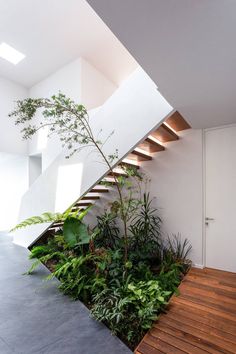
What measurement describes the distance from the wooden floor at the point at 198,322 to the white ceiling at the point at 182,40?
2.62 metres

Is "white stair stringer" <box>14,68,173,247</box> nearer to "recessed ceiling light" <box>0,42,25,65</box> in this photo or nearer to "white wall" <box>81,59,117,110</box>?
"white wall" <box>81,59,117,110</box>

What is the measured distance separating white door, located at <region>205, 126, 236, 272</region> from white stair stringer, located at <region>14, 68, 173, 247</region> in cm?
136

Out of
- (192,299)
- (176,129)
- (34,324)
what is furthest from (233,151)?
(34,324)

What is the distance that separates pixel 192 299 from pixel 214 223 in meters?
1.36

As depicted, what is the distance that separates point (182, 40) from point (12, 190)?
763 centimetres

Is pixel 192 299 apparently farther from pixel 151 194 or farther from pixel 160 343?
pixel 151 194

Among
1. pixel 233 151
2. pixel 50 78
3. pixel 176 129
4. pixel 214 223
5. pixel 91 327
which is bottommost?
pixel 91 327

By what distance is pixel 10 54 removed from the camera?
18.8ft

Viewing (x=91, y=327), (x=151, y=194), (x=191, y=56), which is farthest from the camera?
(x=151, y=194)

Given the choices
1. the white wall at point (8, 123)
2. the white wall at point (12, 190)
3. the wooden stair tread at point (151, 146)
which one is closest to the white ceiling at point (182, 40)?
the wooden stair tread at point (151, 146)

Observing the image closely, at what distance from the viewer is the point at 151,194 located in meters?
4.30

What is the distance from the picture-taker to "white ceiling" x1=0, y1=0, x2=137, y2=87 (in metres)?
4.32

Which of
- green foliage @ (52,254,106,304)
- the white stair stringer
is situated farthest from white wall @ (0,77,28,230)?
green foliage @ (52,254,106,304)

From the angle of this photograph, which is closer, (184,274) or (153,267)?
(184,274)
